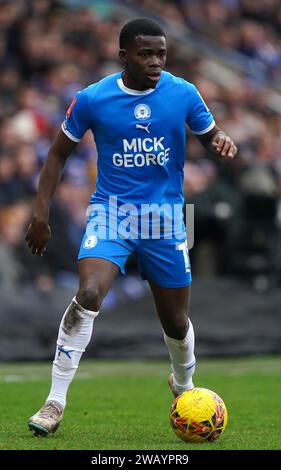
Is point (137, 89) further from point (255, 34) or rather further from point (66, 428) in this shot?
point (255, 34)

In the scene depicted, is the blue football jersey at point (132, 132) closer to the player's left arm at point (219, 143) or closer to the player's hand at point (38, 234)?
the player's left arm at point (219, 143)

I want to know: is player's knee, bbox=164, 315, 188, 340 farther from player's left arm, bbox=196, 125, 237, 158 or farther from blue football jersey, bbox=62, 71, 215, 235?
player's left arm, bbox=196, 125, 237, 158

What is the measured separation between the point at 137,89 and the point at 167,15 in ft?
45.5

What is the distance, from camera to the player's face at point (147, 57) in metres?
7.65

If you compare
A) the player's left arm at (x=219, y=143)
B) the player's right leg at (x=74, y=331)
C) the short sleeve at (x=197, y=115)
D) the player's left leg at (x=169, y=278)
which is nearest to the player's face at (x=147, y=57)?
the short sleeve at (x=197, y=115)

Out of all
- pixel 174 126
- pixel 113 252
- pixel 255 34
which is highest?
pixel 174 126

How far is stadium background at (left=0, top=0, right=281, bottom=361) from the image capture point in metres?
14.7

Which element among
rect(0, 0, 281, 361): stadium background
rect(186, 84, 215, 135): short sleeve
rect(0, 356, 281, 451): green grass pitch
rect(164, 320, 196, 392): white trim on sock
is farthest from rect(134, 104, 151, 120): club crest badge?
rect(0, 0, 281, 361): stadium background

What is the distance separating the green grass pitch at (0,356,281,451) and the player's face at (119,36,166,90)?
7.55ft

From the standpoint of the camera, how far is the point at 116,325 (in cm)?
1485

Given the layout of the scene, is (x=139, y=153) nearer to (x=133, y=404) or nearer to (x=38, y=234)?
(x=38, y=234)

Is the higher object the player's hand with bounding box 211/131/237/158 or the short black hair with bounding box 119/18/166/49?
the short black hair with bounding box 119/18/166/49

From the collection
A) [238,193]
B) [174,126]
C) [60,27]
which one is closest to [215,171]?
[238,193]

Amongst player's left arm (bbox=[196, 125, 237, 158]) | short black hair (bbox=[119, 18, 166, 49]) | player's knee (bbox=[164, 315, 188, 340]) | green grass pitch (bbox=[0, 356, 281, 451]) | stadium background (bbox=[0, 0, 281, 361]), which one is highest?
short black hair (bbox=[119, 18, 166, 49])
